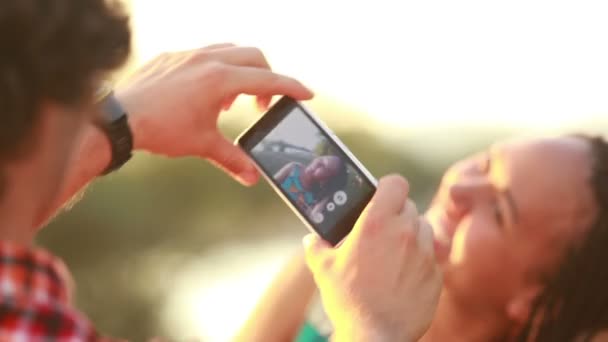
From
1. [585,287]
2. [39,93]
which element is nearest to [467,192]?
[585,287]

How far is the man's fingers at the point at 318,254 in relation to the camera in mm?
2410

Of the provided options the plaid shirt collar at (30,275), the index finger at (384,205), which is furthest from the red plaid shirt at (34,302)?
the index finger at (384,205)

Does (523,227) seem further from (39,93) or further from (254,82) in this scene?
(39,93)

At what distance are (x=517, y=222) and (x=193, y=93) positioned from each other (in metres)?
0.85

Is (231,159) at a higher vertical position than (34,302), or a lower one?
lower

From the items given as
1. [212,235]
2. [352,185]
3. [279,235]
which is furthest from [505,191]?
[212,235]

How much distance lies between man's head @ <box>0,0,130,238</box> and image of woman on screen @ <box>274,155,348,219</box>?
1049 mm

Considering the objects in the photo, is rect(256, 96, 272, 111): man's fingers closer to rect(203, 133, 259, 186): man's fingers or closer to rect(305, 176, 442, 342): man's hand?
rect(203, 133, 259, 186): man's fingers

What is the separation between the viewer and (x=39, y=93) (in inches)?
58.2

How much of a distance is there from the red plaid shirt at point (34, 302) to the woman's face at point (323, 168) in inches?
44.9

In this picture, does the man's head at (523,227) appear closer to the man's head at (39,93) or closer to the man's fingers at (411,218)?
the man's fingers at (411,218)

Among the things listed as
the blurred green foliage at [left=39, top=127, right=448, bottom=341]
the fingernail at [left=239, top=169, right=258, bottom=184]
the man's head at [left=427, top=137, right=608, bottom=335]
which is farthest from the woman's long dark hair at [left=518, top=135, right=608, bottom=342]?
the blurred green foliage at [left=39, top=127, right=448, bottom=341]

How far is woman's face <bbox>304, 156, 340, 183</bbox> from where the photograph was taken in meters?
2.57

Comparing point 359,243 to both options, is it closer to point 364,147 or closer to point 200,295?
point 200,295
